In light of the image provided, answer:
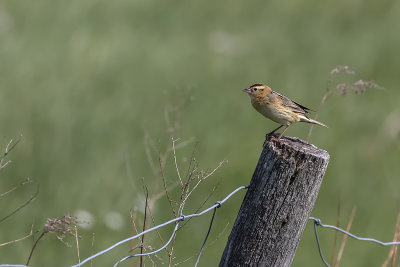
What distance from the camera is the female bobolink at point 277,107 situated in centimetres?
604

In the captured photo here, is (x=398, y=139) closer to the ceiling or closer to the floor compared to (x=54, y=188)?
closer to the ceiling

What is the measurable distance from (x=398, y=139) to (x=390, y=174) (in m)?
0.99

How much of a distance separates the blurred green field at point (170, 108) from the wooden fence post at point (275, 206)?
194 cm

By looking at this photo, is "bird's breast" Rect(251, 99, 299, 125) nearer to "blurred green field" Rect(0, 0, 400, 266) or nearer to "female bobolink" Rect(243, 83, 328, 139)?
"female bobolink" Rect(243, 83, 328, 139)

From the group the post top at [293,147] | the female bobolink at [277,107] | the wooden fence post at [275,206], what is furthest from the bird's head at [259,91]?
the wooden fence post at [275,206]

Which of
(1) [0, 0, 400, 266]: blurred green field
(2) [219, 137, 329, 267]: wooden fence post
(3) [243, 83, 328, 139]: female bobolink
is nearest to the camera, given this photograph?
(2) [219, 137, 329, 267]: wooden fence post

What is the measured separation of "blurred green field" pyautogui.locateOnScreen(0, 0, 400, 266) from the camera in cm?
779

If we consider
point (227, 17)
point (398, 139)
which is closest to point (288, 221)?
point (398, 139)

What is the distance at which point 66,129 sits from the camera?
28.3ft

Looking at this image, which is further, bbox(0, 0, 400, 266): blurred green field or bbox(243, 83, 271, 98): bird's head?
bbox(0, 0, 400, 266): blurred green field

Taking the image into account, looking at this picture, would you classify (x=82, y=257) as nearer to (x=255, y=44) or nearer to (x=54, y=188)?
(x=54, y=188)

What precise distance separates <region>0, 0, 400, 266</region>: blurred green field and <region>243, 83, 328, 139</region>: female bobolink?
72cm

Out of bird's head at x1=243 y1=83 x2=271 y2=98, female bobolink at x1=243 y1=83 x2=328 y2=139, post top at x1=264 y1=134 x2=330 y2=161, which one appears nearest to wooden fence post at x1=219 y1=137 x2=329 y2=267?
post top at x1=264 y1=134 x2=330 y2=161

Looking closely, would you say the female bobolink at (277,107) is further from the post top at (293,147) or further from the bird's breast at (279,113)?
the post top at (293,147)
